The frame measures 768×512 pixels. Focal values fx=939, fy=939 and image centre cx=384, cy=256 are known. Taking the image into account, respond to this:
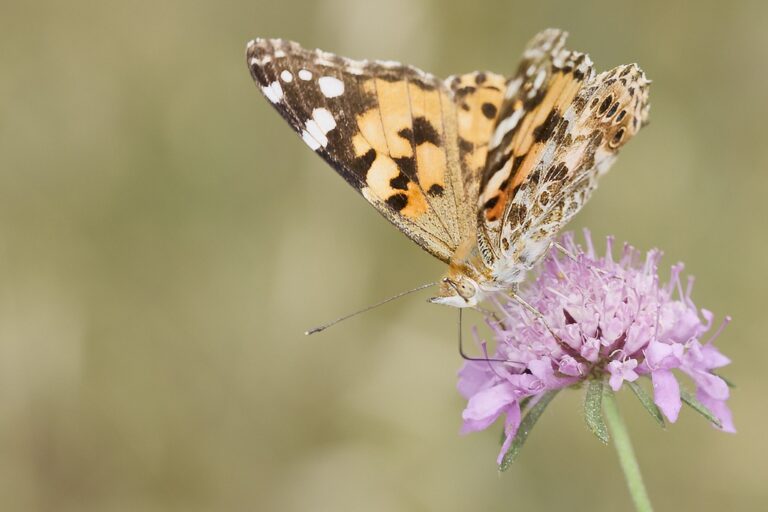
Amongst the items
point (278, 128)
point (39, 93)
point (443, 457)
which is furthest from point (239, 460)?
point (39, 93)

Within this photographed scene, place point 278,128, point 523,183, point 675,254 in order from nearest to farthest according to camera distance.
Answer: point 523,183 < point 675,254 < point 278,128

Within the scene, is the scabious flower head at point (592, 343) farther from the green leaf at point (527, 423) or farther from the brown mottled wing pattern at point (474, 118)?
the brown mottled wing pattern at point (474, 118)

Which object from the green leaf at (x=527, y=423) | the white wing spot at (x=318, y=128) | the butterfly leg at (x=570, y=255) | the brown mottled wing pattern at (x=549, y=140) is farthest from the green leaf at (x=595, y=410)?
the white wing spot at (x=318, y=128)

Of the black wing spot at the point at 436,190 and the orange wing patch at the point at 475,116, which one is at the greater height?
the orange wing patch at the point at 475,116

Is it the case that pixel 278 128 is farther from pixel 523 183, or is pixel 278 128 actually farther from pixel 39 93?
pixel 523 183

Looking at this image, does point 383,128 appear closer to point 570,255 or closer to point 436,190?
point 436,190
